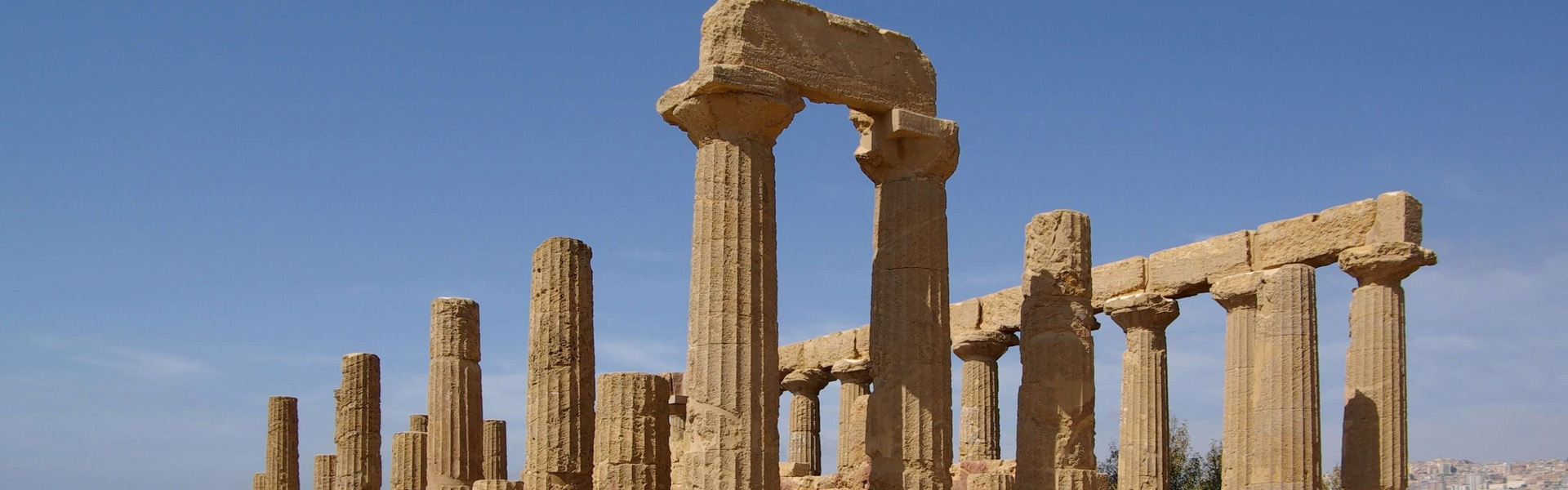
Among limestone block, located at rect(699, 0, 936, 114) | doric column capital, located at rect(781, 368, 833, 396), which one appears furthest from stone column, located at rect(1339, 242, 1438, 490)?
doric column capital, located at rect(781, 368, 833, 396)

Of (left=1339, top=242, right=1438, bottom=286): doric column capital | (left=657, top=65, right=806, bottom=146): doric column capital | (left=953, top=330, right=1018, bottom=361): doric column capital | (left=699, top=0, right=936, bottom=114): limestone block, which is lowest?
(left=953, top=330, right=1018, bottom=361): doric column capital

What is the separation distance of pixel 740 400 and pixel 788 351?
20940 millimetres

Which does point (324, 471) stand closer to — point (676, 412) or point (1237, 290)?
point (676, 412)

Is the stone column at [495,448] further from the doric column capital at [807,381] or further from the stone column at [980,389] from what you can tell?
the doric column capital at [807,381]

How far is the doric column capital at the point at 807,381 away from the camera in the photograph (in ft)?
127

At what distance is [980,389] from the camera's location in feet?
106

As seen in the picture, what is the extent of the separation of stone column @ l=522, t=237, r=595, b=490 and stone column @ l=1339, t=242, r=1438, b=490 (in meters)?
10.4

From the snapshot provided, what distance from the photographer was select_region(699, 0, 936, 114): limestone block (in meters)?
19.9

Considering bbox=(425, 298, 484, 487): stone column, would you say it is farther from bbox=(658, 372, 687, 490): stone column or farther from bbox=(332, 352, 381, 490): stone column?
bbox=(332, 352, 381, 490): stone column

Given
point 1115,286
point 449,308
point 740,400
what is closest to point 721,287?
point 740,400

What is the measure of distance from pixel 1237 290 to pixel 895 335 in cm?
822

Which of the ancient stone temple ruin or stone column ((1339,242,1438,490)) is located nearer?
the ancient stone temple ruin

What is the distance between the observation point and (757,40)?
65.8 feet

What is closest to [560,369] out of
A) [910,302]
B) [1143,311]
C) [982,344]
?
[910,302]
